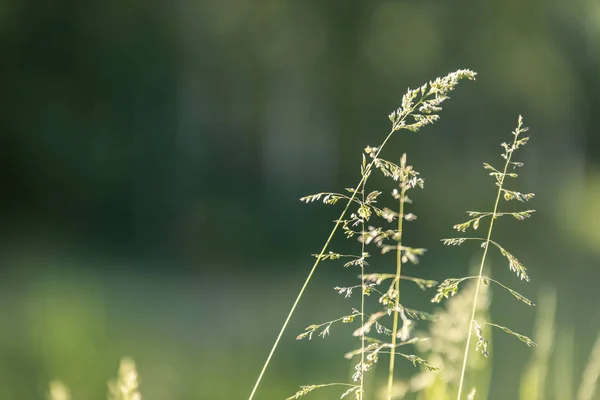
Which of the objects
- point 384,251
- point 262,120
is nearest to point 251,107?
point 262,120

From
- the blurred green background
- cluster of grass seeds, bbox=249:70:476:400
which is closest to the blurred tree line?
the blurred green background

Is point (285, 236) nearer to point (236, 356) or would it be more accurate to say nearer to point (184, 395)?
point (236, 356)

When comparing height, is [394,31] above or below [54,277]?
above

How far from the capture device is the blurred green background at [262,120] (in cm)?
1090

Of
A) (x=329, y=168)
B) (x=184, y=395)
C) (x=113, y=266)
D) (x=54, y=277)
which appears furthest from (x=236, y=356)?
(x=329, y=168)

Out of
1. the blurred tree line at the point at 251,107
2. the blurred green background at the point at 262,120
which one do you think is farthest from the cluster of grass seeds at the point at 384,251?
the blurred tree line at the point at 251,107

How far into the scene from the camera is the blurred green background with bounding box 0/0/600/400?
1090 centimetres

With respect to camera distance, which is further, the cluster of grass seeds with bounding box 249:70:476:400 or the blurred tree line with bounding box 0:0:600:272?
the blurred tree line with bounding box 0:0:600:272

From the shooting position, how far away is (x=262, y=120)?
11.3 metres

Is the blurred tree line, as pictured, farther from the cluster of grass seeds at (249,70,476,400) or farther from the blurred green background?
the cluster of grass seeds at (249,70,476,400)

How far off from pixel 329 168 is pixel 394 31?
2.33 metres

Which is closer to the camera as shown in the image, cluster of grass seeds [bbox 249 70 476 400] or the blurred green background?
cluster of grass seeds [bbox 249 70 476 400]

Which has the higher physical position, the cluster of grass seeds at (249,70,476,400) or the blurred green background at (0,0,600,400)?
the blurred green background at (0,0,600,400)

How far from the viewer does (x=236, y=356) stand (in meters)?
4.50
